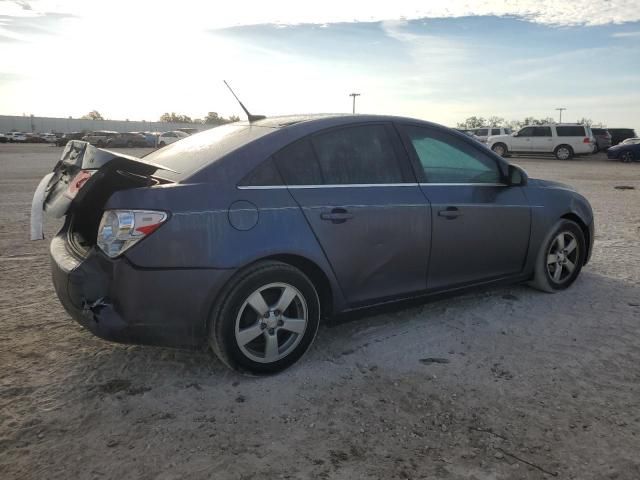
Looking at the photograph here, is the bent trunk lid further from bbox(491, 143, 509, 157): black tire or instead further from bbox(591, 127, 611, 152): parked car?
bbox(591, 127, 611, 152): parked car

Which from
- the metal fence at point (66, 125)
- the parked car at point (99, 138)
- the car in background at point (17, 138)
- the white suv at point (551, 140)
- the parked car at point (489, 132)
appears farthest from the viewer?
the metal fence at point (66, 125)

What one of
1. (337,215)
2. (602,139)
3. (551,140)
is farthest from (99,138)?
(337,215)

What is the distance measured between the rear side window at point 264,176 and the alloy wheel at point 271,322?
615mm

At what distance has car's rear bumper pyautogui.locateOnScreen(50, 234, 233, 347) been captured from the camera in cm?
287

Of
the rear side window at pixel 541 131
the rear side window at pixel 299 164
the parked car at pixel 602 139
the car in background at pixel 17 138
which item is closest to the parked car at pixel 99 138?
the car in background at pixel 17 138

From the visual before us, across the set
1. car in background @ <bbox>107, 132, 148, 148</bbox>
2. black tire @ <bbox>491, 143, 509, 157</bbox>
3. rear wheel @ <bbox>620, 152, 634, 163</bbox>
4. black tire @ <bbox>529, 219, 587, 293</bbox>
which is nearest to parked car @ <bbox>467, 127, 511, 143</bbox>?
black tire @ <bbox>491, 143, 509, 157</bbox>

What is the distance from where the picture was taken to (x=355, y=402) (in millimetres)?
2943

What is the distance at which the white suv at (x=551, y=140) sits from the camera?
94.2ft

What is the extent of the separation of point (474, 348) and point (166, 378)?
2.04m

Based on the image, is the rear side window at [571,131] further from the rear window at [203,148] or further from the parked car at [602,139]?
the rear window at [203,148]

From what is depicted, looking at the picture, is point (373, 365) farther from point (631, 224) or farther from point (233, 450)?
point (631, 224)

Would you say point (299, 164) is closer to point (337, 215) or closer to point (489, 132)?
point (337, 215)

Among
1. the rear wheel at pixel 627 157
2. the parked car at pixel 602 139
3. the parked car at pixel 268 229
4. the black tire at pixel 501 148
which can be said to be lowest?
the parked car at pixel 268 229

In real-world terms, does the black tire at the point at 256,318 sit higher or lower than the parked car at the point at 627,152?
lower
